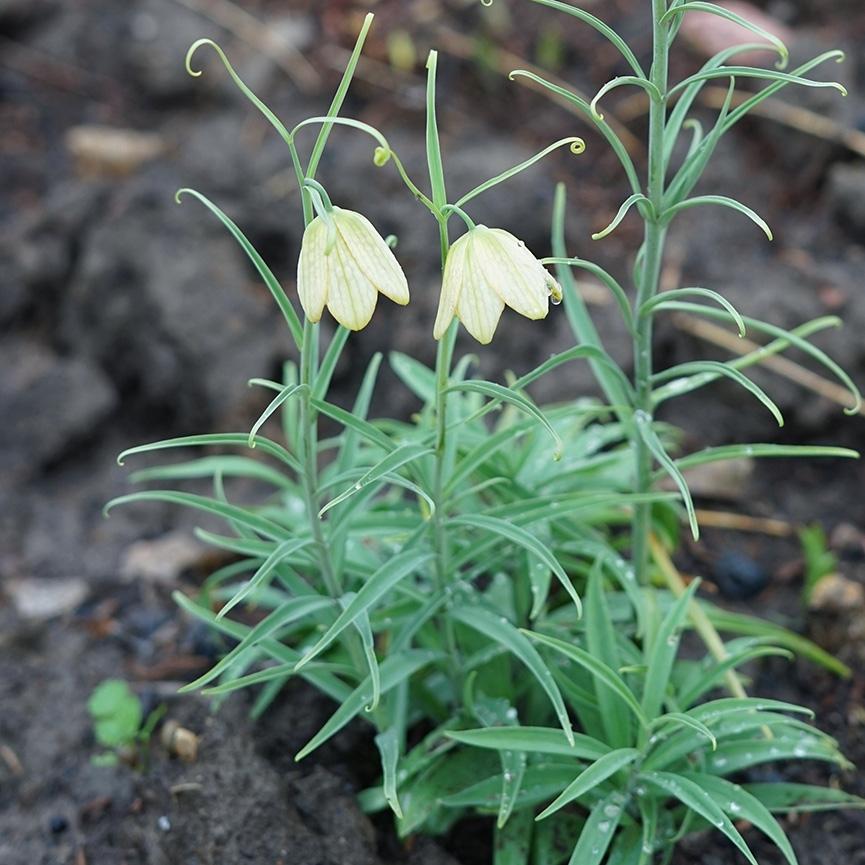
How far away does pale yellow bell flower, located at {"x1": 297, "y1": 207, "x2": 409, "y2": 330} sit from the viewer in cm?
125

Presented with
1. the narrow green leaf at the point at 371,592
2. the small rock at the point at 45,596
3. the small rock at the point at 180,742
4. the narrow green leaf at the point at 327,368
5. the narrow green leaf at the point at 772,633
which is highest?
the narrow green leaf at the point at 327,368

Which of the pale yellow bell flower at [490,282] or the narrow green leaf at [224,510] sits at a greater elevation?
the pale yellow bell flower at [490,282]

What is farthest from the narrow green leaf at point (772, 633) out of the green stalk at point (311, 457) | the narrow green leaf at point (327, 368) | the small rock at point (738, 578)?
the narrow green leaf at point (327, 368)

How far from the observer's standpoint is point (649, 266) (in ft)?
5.50

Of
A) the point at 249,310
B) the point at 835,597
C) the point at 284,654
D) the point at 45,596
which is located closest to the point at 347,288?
the point at 284,654

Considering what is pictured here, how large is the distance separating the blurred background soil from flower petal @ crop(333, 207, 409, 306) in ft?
3.21

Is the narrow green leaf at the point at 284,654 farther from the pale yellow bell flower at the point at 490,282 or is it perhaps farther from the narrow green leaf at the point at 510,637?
the pale yellow bell flower at the point at 490,282

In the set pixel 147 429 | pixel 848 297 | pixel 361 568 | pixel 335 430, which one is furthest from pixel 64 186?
pixel 848 297

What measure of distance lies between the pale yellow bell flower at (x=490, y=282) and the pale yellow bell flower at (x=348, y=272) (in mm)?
78

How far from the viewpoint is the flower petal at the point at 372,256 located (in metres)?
1.25

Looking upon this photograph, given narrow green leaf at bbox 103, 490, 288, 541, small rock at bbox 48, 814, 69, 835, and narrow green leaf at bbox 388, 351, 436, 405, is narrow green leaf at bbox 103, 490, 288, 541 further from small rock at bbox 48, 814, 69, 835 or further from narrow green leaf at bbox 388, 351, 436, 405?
small rock at bbox 48, 814, 69, 835

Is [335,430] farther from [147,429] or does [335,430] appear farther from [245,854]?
[245,854]

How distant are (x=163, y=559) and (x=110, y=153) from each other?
5.15 feet

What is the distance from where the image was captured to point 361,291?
1.25 m
